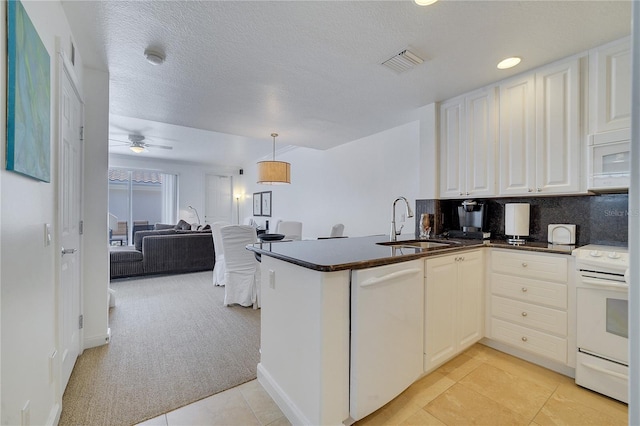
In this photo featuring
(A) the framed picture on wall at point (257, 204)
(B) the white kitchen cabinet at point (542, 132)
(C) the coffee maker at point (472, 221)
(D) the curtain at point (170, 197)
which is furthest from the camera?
(D) the curtain at point (170, 197)

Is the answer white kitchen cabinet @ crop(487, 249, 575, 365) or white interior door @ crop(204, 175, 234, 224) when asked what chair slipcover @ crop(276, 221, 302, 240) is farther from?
white interior door @ crop(204, 175, 234, 224)

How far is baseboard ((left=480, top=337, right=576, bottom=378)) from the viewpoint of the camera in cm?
207

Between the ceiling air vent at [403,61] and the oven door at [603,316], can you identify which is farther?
the ceiling air vent at [403,61]

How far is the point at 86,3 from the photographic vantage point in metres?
1.64

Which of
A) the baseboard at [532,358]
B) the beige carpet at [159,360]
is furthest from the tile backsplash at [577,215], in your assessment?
the beige carpet at [159,360]

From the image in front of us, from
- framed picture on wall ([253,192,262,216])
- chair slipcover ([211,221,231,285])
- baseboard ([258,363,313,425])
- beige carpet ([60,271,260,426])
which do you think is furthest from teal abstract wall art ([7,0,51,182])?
framed picture on wall ([253,192,262,216])

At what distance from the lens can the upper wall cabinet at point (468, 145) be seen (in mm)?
2645

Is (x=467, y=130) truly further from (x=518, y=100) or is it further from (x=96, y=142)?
(x=96, y=142)

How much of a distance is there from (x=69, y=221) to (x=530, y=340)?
3562 millimetres

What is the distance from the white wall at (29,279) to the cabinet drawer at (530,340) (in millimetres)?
2985

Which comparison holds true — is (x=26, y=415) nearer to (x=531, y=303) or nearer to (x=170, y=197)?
(x=531, y=303)

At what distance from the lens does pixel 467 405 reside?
175cm

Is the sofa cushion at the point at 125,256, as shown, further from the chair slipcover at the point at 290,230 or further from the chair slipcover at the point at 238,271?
the chair slipcover at the point at 290,230

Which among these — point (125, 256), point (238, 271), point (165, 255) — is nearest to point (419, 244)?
point (238, 271)
